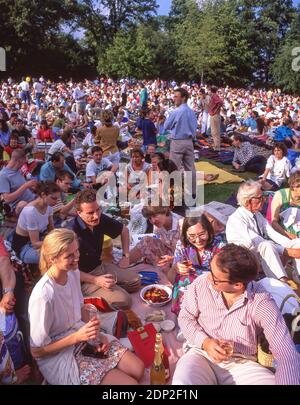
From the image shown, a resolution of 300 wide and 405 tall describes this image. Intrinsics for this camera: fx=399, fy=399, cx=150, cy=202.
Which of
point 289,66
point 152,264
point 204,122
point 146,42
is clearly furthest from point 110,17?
point 152,264

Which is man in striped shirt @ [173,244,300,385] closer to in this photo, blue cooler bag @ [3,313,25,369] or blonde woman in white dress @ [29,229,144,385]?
blonde woman in white dress @ [29,229,144,385]

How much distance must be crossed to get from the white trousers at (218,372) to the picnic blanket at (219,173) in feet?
18.4

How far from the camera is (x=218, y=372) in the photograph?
2.49 meters

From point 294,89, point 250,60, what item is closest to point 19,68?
point 250,60

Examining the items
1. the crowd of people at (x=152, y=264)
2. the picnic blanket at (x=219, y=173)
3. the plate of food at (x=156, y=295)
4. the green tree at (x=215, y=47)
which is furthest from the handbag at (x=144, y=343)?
the green tree at (x=215, y=47)

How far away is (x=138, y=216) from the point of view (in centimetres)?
527

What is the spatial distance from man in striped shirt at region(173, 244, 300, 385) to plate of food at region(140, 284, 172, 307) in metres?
1.11

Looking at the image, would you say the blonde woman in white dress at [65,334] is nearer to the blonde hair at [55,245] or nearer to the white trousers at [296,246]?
the blonde hair at [55,245]

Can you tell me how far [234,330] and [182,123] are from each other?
481 centimetres

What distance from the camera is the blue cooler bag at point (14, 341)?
9.22 feet

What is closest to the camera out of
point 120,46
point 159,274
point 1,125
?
point 159,274

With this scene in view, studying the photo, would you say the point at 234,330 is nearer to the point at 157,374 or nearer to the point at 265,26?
the point at 157,374

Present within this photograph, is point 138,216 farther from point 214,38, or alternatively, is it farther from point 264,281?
point 214,38
